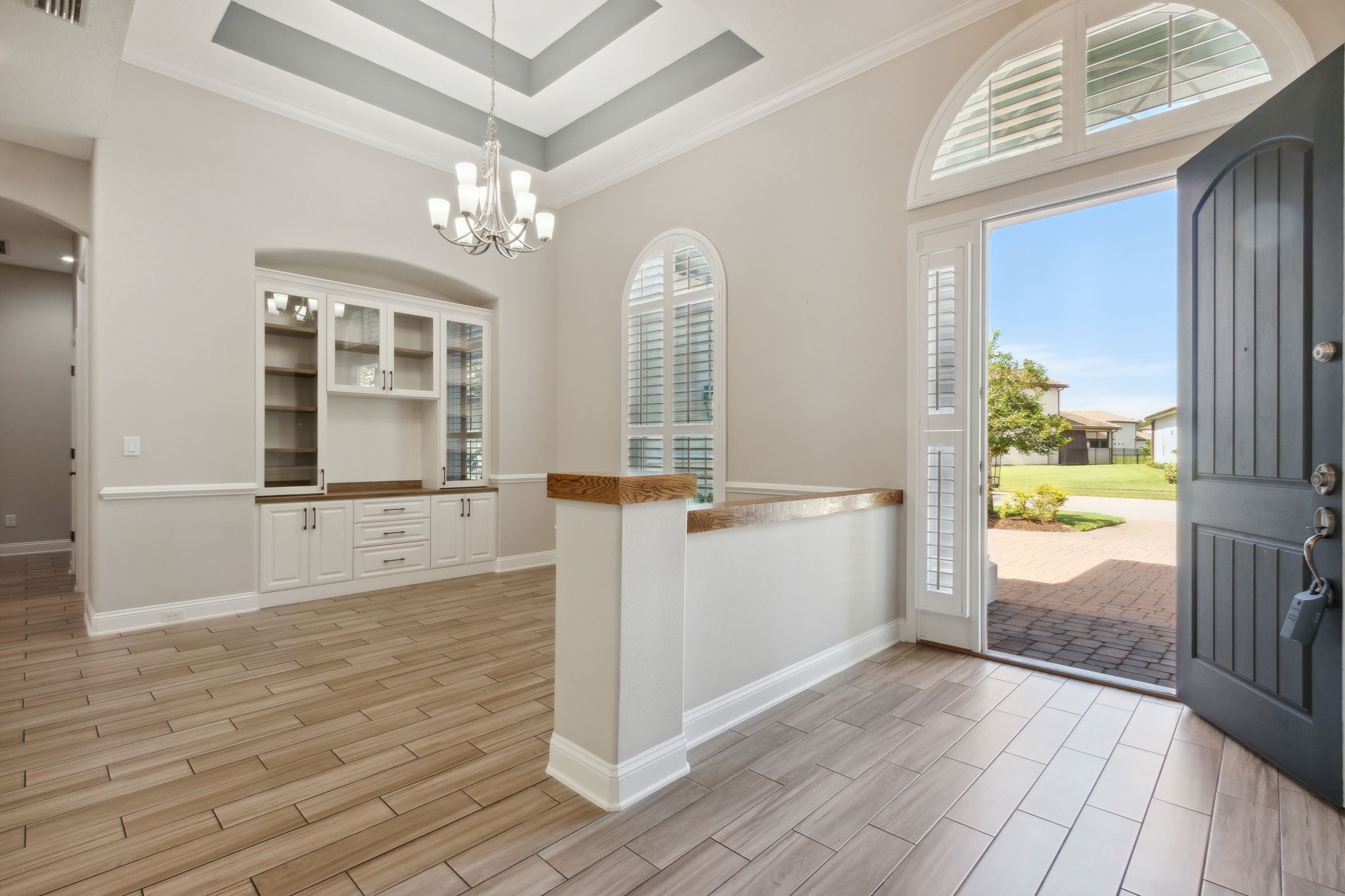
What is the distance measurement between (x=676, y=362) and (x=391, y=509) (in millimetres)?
2532

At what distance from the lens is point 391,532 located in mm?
4812

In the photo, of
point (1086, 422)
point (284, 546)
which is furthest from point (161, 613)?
point (1086, 422)

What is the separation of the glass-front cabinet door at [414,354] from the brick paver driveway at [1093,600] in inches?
182

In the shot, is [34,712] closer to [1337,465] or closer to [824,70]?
[1337,465]

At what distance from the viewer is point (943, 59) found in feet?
10.9

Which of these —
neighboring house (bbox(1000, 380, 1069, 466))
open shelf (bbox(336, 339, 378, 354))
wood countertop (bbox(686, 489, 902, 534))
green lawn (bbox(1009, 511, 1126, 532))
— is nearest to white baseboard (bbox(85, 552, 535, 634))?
open shelf (bbox(336, 339, 378, 354))

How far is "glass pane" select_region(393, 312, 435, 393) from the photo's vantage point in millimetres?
5043

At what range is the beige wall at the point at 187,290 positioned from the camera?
3648 mm

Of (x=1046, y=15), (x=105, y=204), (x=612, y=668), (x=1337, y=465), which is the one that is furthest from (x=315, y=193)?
(x=1337, y=465)

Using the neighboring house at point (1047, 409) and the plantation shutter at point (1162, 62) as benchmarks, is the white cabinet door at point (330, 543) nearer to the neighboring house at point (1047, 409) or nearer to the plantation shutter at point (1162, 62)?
the plantation shutter at point (1162, 62)

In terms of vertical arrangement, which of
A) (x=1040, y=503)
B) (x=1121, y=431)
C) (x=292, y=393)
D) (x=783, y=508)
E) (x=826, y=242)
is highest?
(x=826, y=242)

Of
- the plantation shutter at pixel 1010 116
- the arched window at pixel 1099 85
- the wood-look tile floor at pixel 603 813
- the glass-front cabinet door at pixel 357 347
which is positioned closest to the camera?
the wood-look tile floor at pixel 603 813

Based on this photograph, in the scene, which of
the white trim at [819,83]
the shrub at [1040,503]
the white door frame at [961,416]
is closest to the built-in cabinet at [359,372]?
the white trim at [819,83]

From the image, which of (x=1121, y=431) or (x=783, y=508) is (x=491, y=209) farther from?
(x=1121, y=431)
